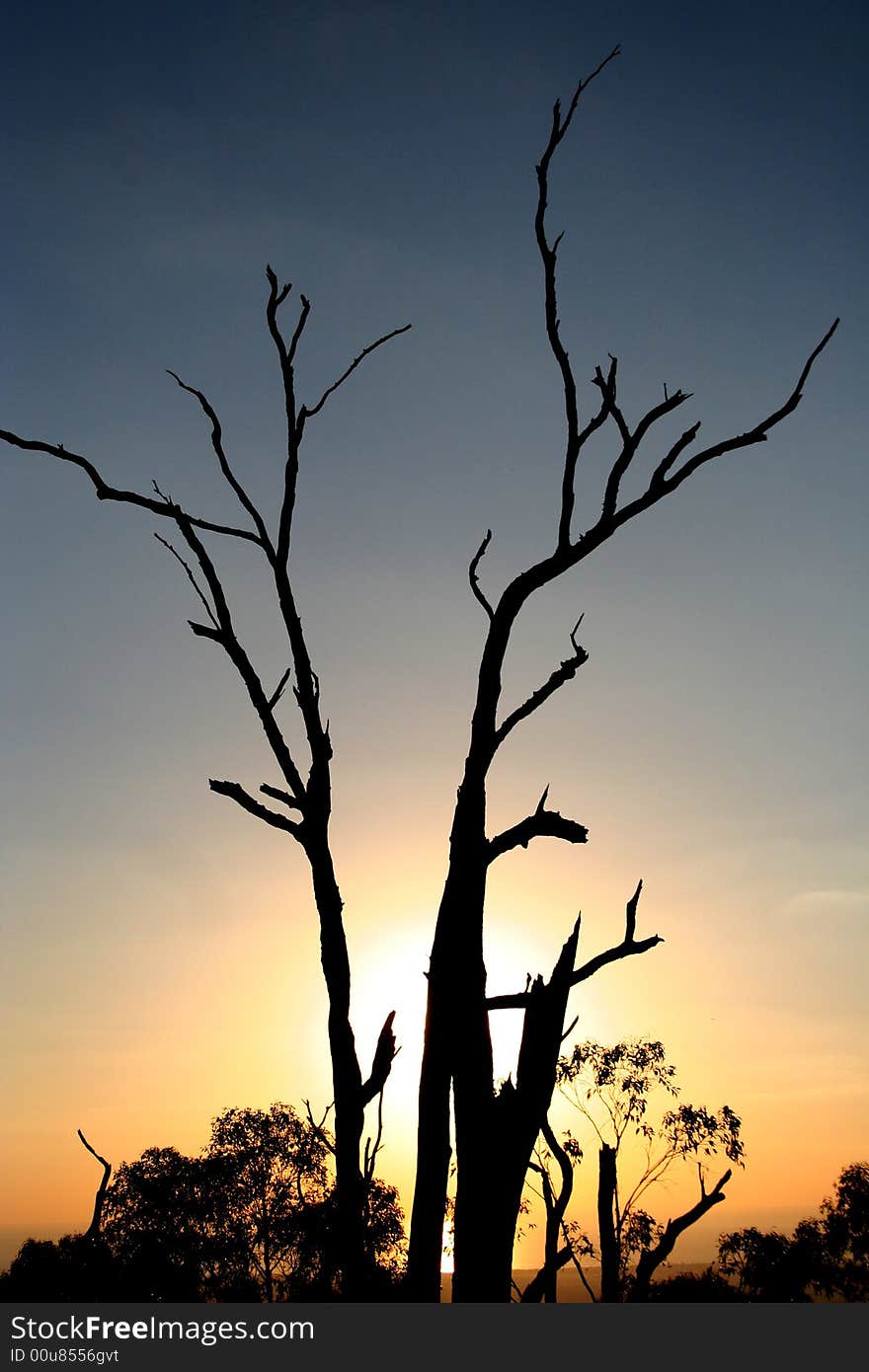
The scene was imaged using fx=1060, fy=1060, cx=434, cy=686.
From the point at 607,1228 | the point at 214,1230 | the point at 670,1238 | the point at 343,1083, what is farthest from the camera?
the point at 214,1230

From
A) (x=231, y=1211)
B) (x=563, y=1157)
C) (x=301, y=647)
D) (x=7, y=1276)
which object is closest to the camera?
(x=301, y=647)

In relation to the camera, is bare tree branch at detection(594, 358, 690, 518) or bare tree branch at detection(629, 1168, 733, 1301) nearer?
bare tree branch at detection(594, 358, 690, 518)

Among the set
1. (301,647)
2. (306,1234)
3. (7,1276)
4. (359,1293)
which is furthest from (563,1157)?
(7,1276)

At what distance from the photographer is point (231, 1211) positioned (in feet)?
123

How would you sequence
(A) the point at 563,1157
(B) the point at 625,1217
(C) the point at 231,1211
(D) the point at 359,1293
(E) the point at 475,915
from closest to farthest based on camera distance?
(D) the point at 359,1293 < (E) the point at 475,915 < (A) the point at 563,1157 < (B) the point at 625,1217 < (C) the point at 231,1211

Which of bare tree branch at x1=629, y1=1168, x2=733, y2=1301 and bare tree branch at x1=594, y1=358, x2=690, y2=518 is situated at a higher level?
bare tree branch at x1=594, y1=358, x2=690, y2=518

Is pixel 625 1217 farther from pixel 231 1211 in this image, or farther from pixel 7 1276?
pixel 7 1276

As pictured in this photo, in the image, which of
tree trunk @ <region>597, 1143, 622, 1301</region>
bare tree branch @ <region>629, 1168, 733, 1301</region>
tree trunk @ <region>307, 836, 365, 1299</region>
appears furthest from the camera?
tree trunk @ <region>597, 1143, 622, 1301</region>

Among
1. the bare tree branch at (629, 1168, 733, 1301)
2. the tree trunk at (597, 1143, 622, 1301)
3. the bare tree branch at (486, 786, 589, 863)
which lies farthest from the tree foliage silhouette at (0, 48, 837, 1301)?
the tree trunk at (597, 1143, 622, 1301)

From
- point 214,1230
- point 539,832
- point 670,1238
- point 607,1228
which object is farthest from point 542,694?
point 214,1230

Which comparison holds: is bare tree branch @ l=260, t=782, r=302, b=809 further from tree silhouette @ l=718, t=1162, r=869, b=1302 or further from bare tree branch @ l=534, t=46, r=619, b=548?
tree silhouette @ l=718, t=1162, r=869, b=1302

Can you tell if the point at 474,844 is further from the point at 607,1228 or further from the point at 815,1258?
the point at 815,1258

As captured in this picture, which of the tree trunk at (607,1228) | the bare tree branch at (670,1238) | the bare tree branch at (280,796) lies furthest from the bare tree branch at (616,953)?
the tree trunk at (607,1228)
